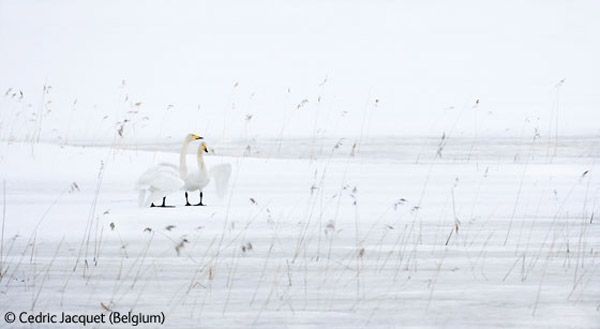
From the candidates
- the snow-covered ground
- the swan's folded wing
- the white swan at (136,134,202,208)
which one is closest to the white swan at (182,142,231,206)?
the swan's folded wing

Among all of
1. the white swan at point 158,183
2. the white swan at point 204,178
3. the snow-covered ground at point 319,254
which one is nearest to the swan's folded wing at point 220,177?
the white swan at point 204,178

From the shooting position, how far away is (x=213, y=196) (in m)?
10.0

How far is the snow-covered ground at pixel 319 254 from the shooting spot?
4.46 meters

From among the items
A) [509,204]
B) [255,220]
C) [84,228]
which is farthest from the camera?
[509,204]

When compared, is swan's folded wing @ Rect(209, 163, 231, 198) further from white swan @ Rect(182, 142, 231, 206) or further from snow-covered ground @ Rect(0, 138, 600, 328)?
snow-covered ground @ Rect(0, 138, 600, 328)

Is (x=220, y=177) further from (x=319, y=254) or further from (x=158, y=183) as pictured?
(x=319, y=254)

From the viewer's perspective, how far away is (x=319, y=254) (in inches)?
232

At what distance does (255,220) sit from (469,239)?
1.79m

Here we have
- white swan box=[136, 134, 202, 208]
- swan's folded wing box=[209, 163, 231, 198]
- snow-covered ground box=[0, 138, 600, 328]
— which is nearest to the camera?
snow-covered ground box=[0, 138, 600, 328]

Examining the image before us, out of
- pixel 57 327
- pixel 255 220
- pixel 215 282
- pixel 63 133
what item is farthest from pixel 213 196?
pixel 63 133

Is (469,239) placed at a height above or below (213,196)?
below

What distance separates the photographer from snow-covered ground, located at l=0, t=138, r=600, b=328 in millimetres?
4457

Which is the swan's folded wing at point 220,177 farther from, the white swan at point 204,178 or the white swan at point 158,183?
the white swan at point 158,183

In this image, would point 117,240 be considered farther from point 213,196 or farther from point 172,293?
point 213,196
